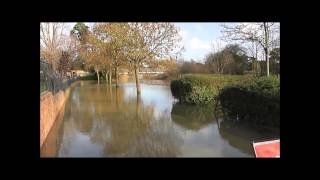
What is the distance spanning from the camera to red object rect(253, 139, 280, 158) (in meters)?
3.38

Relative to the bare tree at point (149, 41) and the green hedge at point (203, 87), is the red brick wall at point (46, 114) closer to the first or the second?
the green hedge at point (203, 87)

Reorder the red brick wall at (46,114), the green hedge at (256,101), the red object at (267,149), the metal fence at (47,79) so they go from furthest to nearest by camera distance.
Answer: the metal fence at (47,79)
the green hedge at (256,101)
the red brick wall at (46,114)
the red object at (267,149)

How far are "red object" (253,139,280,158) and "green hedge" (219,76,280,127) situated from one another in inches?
124

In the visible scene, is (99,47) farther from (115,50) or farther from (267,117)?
(267,117)

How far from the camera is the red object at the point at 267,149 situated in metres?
3.38

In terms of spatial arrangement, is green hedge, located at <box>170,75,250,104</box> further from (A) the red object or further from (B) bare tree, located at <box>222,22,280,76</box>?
(A) the red object

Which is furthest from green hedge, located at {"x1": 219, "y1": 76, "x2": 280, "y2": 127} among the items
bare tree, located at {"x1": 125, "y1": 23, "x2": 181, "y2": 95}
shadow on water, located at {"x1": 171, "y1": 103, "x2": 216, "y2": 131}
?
bare tree, located at {"x1": 125, "y1": 23, "x2": 181, "y2": 95}

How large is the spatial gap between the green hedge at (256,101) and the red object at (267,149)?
3.14 metres

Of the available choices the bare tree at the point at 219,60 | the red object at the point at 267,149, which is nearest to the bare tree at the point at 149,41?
the bare tree at the point at 219,60

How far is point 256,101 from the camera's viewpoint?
23.7 feet
